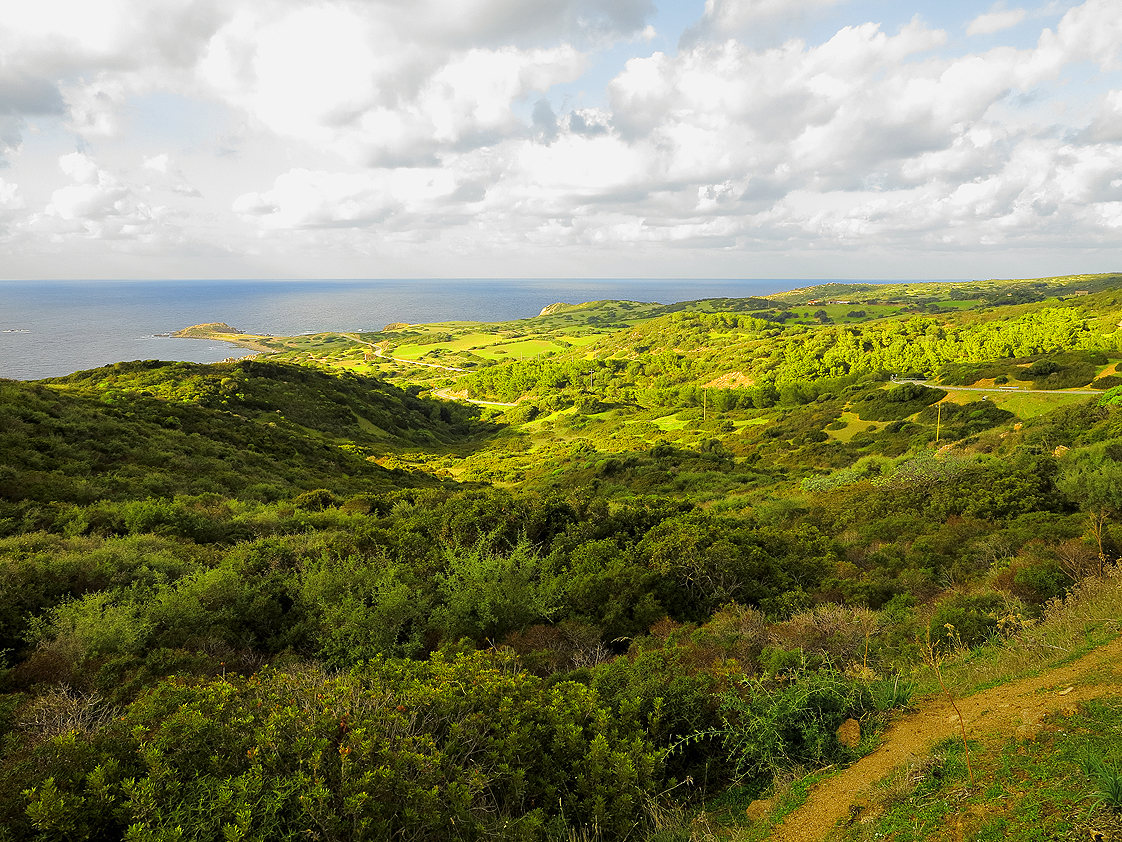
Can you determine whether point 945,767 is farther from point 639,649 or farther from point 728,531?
point 728,531

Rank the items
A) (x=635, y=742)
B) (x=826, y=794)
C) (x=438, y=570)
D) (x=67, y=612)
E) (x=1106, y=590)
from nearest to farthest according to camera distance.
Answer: (x=826, y=794)
(x=635, y=742)
(x=67, y=612)
(x=1106, y=590)
(x=438, y=570)

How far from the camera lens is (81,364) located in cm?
11600

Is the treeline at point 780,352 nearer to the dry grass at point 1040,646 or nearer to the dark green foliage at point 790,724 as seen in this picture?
the dry grass at point 1040,646

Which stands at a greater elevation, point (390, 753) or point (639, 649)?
point (390, 753)

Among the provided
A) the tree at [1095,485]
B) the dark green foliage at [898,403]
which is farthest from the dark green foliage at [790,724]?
the dark green foliage at [898,403]

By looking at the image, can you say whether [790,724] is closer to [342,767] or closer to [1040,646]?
[1040,646]

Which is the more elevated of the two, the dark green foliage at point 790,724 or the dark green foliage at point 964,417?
the dark green foliage at point 790,724

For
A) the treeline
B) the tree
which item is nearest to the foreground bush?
the tree

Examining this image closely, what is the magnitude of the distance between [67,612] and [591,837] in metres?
8.09

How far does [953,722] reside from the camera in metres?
5.33

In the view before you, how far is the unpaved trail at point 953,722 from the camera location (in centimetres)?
446

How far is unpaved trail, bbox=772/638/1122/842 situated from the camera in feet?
14.6

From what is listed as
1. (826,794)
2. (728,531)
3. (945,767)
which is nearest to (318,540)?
(728,531)

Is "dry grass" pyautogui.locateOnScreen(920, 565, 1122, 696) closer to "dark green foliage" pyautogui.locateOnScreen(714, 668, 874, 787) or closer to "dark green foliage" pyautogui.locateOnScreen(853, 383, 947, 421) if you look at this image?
"dark green foliage" pyautogui.locateOnScreen(714, 668, 874, 787)
